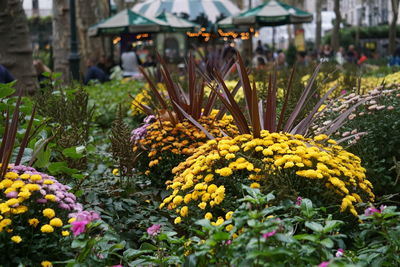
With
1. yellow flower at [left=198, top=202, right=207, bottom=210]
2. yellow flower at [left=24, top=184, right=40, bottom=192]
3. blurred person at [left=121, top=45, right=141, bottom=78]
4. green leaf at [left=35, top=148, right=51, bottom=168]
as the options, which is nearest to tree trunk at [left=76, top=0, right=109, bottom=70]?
blurred person at [left=121, top=45, right=141, bottom=78]

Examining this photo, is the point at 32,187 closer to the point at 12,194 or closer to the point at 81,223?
the point at 12,194

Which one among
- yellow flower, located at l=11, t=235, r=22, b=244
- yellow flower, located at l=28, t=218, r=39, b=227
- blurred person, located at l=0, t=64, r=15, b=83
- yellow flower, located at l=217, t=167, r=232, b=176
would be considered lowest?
yellow flower, located at l=11, t=235, r=22, b=244

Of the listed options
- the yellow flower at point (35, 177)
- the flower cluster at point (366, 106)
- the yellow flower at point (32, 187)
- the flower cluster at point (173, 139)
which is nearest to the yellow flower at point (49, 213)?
the yellow flower at point (32, 187)

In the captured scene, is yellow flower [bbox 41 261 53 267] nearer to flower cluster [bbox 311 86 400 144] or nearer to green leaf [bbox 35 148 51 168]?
green leaf [bbox 35 148 51 168]

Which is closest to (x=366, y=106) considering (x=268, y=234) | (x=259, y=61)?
(x=268, y=234)

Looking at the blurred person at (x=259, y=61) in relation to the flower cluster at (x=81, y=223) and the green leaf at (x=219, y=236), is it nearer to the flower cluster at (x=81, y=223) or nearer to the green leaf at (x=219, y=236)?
the flower cluster at (x=81, y=223)

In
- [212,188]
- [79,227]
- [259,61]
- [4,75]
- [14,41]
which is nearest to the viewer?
[79,227]

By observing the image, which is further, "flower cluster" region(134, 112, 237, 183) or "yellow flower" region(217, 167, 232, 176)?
"flower cluster" region(134, 112, 237, 183)

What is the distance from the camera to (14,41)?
874 centimetres

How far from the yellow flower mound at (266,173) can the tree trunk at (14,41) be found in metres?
5.39

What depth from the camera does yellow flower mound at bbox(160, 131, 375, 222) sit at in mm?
3441

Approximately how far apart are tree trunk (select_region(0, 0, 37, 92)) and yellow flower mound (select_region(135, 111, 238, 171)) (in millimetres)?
3828

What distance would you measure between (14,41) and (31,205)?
617 centimetres

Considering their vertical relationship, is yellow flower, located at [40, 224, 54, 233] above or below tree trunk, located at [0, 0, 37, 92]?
below
